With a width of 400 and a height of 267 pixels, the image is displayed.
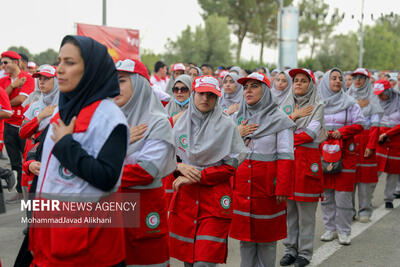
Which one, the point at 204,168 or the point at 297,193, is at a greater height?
the point at 204,168

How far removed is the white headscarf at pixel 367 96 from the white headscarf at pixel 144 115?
5.36m

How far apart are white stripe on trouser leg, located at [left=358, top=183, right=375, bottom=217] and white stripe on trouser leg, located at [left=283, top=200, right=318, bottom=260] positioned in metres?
2.29

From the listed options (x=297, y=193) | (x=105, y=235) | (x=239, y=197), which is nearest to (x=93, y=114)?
(x=105, y=235)

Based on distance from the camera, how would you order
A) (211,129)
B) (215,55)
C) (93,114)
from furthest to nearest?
1. (215,55)
2. (211,129)
3. (93,114)

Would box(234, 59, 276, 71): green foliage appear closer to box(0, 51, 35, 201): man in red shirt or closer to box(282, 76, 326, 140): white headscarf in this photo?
box(0, 51, 35, 201): man in red shirt

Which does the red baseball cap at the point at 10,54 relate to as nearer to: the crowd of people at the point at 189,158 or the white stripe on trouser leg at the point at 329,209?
the crowd of people at the point at 189,158

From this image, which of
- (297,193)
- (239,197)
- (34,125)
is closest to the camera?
(239,197)

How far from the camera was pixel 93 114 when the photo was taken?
2.45m

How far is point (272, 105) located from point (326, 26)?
59.0m

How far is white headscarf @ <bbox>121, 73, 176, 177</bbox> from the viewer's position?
3357 millimetres

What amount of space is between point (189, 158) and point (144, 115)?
82 centimetres

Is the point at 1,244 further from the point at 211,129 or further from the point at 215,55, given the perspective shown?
the point at 215,55

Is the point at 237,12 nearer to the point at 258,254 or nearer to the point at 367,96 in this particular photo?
the point at 367,96

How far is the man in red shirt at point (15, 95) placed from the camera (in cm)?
841
